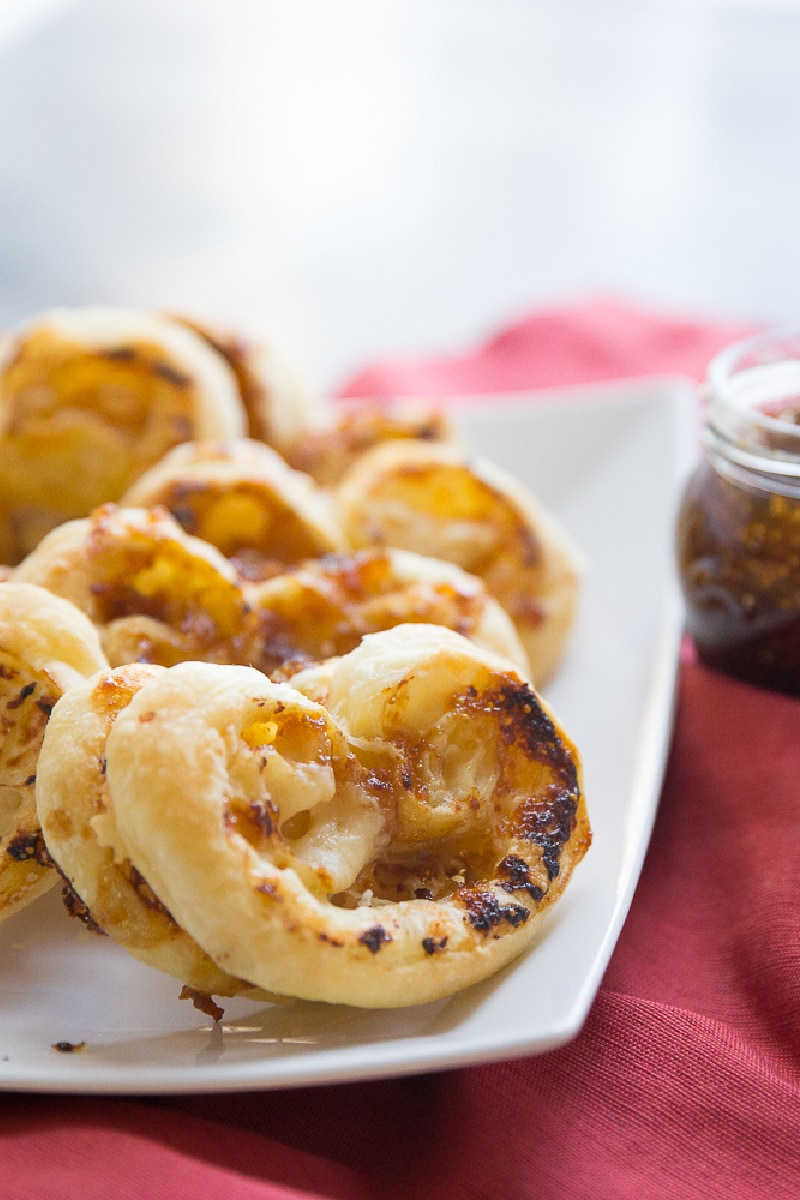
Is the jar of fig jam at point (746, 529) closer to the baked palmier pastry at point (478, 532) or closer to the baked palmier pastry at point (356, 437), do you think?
the baked palmier pastry at point (478, 532)

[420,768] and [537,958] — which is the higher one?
[420,768]

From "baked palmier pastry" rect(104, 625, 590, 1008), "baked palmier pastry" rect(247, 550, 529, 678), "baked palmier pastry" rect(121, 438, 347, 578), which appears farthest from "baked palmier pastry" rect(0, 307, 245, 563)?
"baked palmier pastry" rect(104, 625, 590, 1008)

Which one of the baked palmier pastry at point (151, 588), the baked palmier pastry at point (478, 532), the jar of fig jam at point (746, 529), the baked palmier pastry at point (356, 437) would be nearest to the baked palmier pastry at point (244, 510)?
the baked palmier pastry at point (478, 532)

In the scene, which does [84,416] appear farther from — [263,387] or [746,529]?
[746,529]

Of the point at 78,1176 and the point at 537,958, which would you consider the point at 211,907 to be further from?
the point at 537,958

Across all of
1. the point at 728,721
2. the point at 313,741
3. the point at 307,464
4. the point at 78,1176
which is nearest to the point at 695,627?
the point at 728,721

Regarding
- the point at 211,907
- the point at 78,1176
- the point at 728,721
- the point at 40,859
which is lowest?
the point at 728,721

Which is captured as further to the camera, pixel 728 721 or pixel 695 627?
pixel 695 627

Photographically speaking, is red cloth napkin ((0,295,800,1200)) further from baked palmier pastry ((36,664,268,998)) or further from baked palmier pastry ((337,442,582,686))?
baked palmier pastry ((337,442,582,686))
